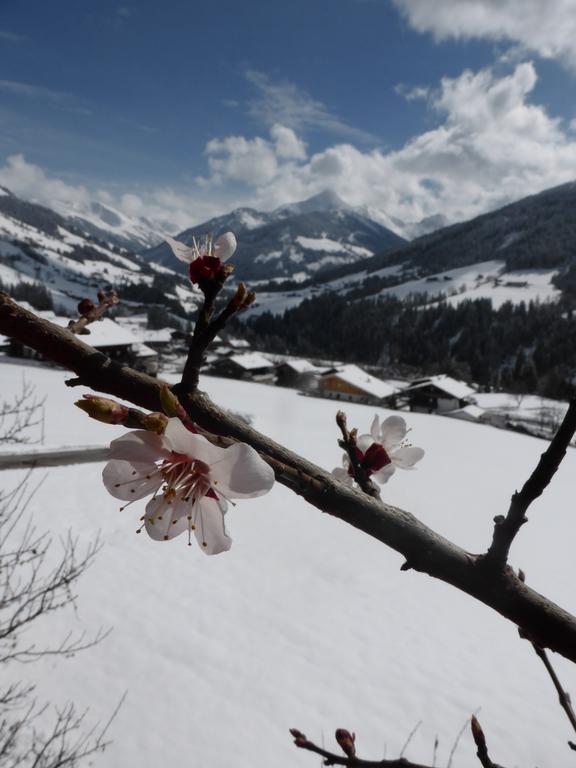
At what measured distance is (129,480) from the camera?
3.10 feet

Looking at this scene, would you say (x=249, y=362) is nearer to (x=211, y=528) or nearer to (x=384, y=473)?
(x=384, y=473)

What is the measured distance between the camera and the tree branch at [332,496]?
716mm

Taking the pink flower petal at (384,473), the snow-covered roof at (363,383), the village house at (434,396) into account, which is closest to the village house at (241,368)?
the snow-covered roof at (363,383)

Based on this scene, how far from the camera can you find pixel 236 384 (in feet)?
101

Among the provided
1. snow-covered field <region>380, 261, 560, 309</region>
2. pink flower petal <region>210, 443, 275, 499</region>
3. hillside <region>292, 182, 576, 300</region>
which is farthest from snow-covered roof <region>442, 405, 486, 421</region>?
hillside <region>292, 182, 576, 300</region>

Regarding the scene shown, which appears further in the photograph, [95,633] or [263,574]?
[263,574]

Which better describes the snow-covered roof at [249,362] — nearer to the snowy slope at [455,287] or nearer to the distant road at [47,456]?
the distant road at [47,456]

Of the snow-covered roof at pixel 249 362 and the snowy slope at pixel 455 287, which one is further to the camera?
the snowy slope at pixel 455 287

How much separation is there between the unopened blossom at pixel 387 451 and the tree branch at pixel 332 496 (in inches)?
27.2

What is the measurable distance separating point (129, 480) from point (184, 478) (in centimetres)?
13

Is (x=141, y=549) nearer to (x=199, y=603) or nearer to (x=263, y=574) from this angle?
(x=199, y=603)

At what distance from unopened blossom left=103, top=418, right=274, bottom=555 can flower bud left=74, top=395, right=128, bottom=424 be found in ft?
0.26

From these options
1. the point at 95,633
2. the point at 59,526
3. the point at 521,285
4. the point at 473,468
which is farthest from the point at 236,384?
the point at 521,285

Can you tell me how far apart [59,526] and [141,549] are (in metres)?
1.89
